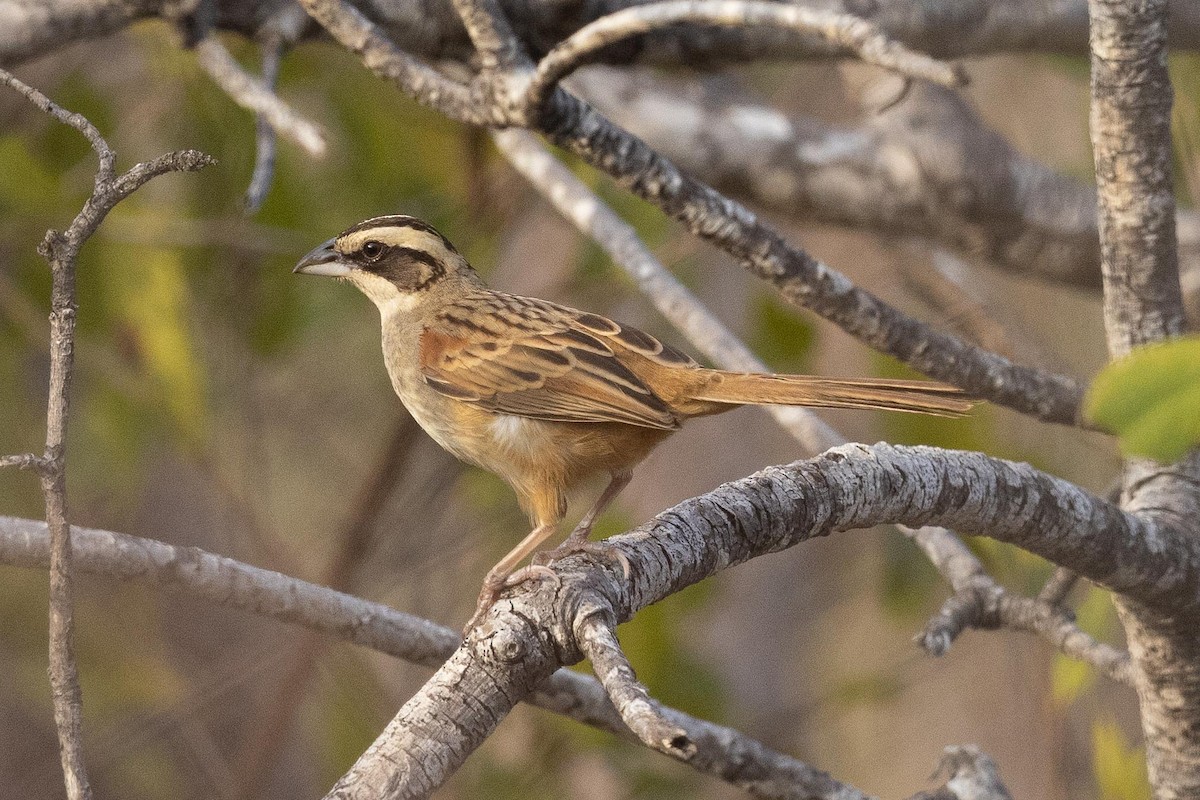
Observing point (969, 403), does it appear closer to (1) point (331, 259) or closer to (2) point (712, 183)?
(1) point (331, 259)

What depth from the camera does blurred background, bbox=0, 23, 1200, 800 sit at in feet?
15.8

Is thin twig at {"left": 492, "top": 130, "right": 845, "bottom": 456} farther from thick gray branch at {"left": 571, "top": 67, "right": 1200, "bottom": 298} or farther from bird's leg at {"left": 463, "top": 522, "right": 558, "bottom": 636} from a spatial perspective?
thick gray branch at {"left": 571, "top": 67, "right": 1200, "bottom": 298}

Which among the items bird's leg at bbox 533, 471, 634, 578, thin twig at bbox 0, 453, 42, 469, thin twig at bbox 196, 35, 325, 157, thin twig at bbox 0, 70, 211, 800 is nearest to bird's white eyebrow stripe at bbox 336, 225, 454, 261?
thin twig at bbox 196, 35, 325, 157

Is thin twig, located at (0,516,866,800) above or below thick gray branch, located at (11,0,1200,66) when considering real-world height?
below

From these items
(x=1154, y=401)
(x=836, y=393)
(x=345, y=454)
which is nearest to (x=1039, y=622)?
(x=836, y=393)

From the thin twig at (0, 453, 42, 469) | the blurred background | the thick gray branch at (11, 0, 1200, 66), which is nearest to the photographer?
the thin twig at (0, 453, 42, 469)

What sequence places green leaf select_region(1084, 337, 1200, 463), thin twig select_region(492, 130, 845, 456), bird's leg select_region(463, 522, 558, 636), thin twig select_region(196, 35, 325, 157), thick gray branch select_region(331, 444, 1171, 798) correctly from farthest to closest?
1. thin twig select_region(492, 130, 845, 456)
2. thin twig select_region(196, 35, 325, 157)
3. bird's leg select_region(463, 522, 558, 636)
4. thick gray branch select_region(331, 444, 1171, 798)
5. green leaf select_region(1084, 337, 1200, 463)

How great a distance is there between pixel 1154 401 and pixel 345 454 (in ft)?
23.5

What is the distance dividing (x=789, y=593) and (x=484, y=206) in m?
3.13

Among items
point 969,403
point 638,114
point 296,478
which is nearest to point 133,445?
point 638,114

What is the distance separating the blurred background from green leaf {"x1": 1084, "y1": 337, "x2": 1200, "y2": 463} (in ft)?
5.43

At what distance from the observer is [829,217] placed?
4977 mm

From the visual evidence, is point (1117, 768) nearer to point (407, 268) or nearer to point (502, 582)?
point (502, 582)

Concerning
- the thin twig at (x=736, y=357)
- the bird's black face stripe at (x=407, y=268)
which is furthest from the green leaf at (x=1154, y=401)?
the bird's black face stripe at (x=407, y=268)
